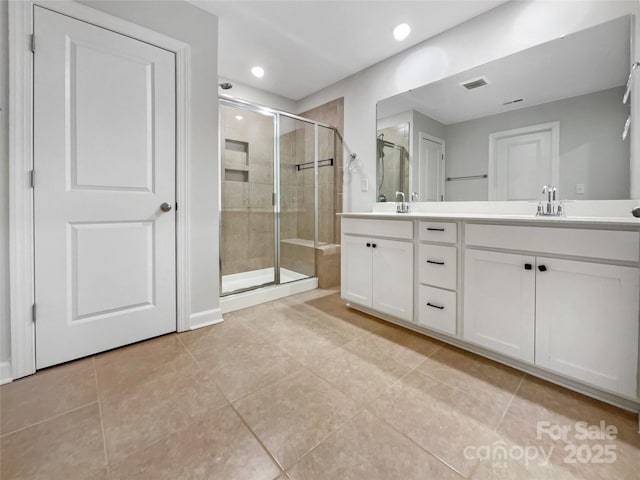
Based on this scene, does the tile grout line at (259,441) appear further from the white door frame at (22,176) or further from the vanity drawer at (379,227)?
the vanity drawer at (379,227)

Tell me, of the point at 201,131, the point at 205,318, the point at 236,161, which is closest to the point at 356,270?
the point at 205,318

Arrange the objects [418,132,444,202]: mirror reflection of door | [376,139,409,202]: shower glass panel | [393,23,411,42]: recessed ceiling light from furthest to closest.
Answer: [376,139,409,202]: shower glass panel → [418,132,444,202]: mirror reflection of door → [393,23,411,42]: recessed ceiling light

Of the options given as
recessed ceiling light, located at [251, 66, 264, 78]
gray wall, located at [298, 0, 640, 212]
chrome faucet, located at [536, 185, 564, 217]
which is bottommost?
chrome faucet, located at [536, 185, 564, 217]

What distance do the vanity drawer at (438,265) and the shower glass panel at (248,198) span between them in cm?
157

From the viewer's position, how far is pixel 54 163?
1.51 metres

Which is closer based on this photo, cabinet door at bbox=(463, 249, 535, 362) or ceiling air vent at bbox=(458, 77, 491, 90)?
cabinet door at bbox=(463, 249, 535, 362)

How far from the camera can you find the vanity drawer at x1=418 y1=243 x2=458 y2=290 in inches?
67.1

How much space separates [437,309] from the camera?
1781mm

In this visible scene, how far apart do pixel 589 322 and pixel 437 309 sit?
2.30 ft

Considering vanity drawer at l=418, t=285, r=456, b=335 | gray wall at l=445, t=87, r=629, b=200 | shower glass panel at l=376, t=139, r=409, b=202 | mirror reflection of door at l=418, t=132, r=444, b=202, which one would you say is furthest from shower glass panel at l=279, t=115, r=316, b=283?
gray wall at l=445, t=87, r=629, b=200

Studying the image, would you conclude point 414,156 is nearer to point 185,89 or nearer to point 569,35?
point 569,35

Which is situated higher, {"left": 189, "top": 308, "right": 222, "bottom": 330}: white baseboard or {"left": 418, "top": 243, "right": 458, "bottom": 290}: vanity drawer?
{"left": 418, "top": 243, "right": 458, "bottom": 290}: vanity drawer

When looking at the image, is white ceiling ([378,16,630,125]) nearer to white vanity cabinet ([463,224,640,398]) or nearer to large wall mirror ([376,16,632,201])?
large wall mirror ([376,16,632,201])

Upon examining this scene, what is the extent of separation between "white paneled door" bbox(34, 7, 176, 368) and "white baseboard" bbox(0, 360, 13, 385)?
0.37 feet
